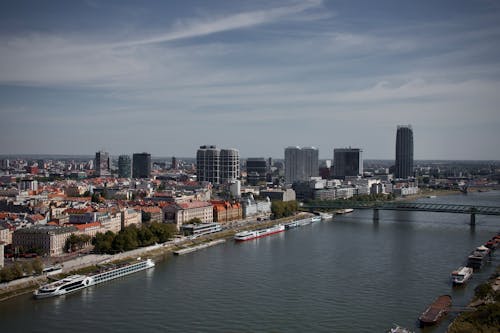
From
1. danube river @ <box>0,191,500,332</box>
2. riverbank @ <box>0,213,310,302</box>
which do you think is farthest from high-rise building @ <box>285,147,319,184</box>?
danube river @ <box>0,191,500,332</box>

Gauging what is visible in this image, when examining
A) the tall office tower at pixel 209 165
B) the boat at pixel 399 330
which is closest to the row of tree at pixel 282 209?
the tall office tower at pixel 209 165

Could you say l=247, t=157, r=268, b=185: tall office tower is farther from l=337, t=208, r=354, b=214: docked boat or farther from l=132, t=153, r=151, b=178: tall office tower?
l=337, t=208, r=354, b=214: docked boat

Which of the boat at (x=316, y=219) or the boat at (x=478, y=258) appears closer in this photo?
the boat at (x=478, y=258)

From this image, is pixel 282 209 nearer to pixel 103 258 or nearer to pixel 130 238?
pixel 130 238

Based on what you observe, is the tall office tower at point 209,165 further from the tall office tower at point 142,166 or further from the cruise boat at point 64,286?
the cruise boat at point 64,286

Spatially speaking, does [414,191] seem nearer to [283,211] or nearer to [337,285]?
[283,211]

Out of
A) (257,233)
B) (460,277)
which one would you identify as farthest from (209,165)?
(460,277)

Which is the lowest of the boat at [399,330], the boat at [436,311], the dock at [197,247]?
the boat at [399,330]
